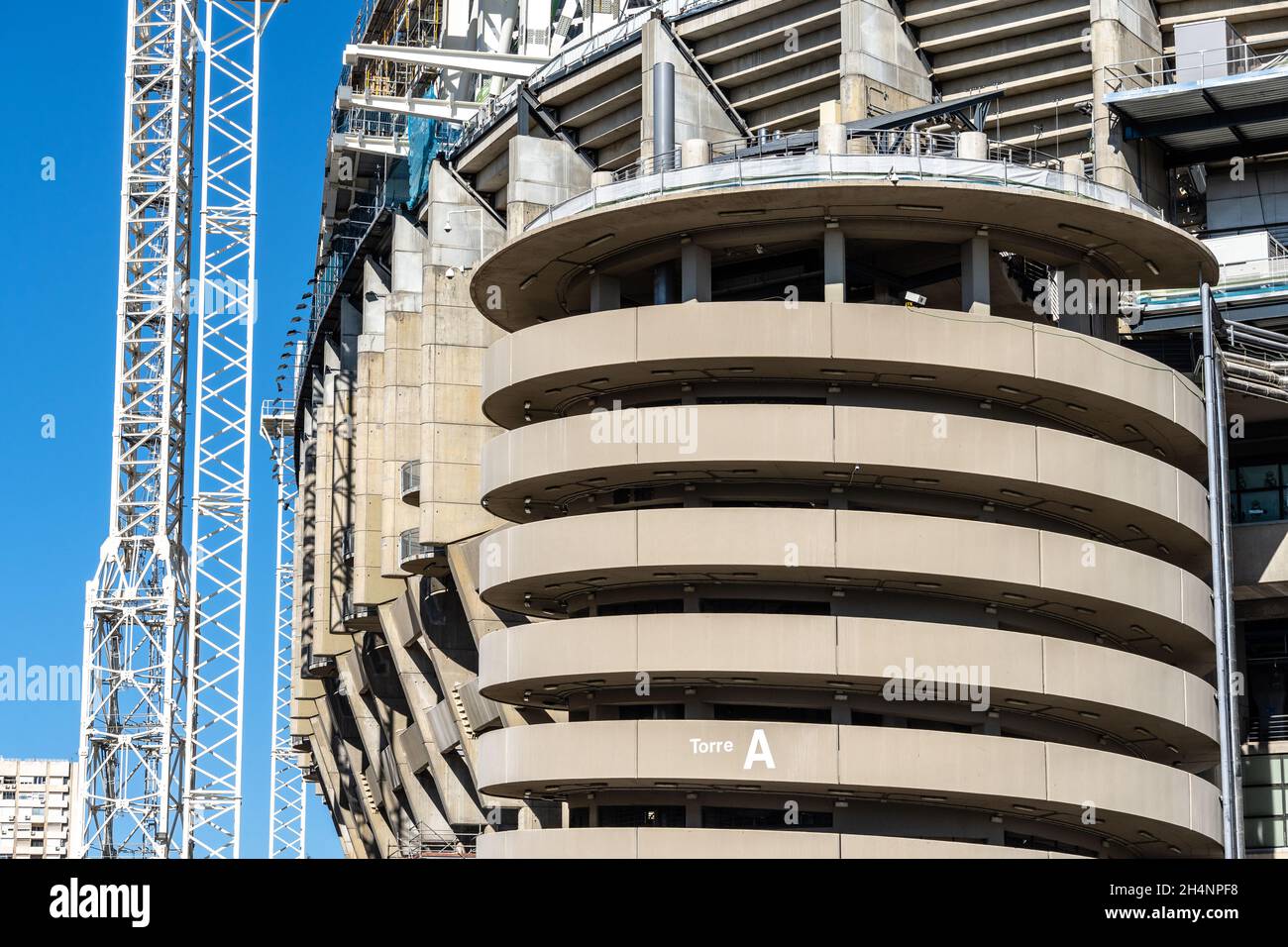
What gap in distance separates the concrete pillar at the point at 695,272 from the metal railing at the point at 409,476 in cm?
2206

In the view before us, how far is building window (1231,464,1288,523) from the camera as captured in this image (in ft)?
224

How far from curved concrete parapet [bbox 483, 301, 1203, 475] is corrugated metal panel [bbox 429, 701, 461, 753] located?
2317cm

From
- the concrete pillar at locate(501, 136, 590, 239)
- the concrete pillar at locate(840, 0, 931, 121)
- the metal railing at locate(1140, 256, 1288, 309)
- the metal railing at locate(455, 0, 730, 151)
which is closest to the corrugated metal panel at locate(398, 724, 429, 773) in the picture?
the concrete pillar at locate(501, 136, 590, 239)

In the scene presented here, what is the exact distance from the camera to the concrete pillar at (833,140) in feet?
191

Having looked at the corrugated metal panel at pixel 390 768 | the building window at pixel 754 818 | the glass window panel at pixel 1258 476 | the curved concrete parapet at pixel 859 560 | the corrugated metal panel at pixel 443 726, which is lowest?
the building window at pixel 754 818

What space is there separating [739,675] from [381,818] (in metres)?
51.0

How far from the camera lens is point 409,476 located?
80062mm

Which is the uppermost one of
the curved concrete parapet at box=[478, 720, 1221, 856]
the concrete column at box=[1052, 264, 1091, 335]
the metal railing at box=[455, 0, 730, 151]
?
the metal railing at box=[455, 0, 730, 151]

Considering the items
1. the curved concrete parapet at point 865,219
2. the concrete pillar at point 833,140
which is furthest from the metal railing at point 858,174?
the concrete pillar at point 833,140

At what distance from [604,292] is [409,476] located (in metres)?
19.8

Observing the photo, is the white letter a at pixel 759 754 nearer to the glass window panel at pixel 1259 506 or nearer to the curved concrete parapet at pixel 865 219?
the curved concrete parapet at pixel 865 219

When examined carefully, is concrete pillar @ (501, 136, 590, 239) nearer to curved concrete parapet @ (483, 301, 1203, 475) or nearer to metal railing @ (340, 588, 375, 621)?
curved concrete parapet @ (483, 301, 1203, 475)
